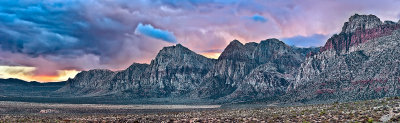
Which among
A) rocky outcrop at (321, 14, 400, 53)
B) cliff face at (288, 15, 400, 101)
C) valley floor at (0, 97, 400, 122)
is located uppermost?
rocky outcrop at (321, 14, 400, 53)

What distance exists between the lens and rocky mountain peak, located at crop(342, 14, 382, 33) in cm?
16681

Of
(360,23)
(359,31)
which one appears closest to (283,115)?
(359,31)

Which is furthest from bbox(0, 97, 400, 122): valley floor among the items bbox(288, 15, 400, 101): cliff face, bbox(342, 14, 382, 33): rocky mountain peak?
bbox(342, 14, 382, 33): rocky mountain peak

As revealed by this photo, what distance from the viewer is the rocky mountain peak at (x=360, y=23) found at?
16681 centimetres

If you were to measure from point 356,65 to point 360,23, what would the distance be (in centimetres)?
3270

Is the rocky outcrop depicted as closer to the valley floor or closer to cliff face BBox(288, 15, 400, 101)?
cliff face BBox(288, 15, 400, 101)

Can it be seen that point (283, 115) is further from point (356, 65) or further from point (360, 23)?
point (360, 23)

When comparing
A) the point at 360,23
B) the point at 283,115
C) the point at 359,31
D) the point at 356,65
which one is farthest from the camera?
the point at 360,23

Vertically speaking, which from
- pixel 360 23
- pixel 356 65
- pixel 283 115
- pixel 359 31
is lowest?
pixel 283 115

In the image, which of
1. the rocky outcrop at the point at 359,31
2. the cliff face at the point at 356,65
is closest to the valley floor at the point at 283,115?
the cliff face at the point at 356,65

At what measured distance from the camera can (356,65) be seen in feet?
498

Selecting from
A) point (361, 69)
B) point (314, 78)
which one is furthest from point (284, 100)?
point (361, 69)

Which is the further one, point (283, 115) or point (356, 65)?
point (356, 65)

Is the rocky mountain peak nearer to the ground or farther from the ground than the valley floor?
farther from the ground
